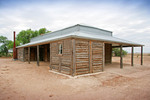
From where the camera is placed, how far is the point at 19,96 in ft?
12.3

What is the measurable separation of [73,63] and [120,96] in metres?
3.54

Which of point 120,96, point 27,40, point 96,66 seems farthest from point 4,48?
point 120,96

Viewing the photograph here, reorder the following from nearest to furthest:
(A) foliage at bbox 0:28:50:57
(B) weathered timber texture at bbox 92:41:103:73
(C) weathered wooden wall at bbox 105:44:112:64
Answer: (B) weathered timber texture at bbox 92:41:103:73 < (C) weathered wooden wall at bbox 105:44:112:64 < (A) foliage at bbox 0:28:50:57

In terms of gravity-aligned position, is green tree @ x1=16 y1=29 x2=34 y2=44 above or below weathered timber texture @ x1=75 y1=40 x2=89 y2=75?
above

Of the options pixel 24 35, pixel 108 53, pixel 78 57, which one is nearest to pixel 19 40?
pixel 24 35

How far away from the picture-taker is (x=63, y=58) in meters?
7.57

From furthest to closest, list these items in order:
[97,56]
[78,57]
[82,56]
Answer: [97,56] → [82,56] → [78,57]

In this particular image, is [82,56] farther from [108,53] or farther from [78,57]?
[108,53]

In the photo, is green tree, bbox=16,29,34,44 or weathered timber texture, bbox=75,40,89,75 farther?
green tree, bbox=16,29,34,44

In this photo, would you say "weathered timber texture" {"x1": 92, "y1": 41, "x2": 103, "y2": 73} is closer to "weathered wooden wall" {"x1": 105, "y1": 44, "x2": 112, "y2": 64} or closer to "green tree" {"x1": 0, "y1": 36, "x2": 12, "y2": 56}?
"weathered wooden wall" {"x1": 105, "y1": 44, "x2": 112, "y2": 64}

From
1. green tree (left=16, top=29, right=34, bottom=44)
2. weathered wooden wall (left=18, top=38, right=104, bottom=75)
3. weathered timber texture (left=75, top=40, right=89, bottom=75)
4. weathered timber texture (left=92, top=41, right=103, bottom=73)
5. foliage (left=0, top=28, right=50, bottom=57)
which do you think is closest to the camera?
weathered wooden wall (left=18, top=38, right=104, bottom=75)

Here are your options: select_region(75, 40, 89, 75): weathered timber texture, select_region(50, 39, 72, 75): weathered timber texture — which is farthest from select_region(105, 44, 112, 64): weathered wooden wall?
select_region(50, 39, 72, 75): weathered timber texture

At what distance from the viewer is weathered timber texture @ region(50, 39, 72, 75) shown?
23.0 ft

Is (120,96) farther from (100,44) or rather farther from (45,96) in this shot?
(100,44)
